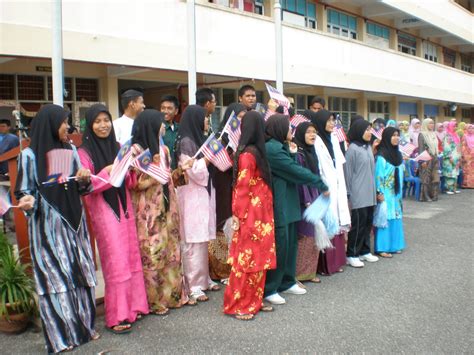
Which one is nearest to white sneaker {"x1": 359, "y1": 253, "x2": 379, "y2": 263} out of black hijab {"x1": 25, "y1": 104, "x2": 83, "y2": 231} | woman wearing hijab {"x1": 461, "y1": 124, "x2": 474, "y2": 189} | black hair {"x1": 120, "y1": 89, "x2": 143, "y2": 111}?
black hair {"x1": 120, "y1": 89, "x2": 143, "y2": 111}

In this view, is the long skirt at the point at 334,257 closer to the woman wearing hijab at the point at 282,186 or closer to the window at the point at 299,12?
the woman wearing hijab at the point at 282,186

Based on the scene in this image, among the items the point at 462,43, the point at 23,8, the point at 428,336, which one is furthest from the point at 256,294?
the point at 462,43

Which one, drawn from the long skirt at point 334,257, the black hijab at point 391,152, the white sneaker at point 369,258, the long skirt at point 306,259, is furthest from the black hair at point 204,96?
the white sneaker at point 369,258

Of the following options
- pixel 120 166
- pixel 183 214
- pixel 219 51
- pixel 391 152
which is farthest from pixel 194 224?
pixel 219 51

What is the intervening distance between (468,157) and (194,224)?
1078 cm

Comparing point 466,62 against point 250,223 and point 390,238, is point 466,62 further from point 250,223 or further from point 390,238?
point 250,223

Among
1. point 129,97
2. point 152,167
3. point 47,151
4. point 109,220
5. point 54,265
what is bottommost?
point 54,265

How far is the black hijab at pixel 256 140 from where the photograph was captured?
3.97 meters

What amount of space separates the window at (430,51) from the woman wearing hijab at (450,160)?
13.6 meters

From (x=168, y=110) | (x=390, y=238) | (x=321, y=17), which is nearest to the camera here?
(x=168, y=110)

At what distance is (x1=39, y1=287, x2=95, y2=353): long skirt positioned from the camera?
338cm

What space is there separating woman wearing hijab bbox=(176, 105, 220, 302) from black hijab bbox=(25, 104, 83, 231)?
120 cm

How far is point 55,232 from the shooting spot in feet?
11.1

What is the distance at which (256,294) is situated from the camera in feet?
13.5
